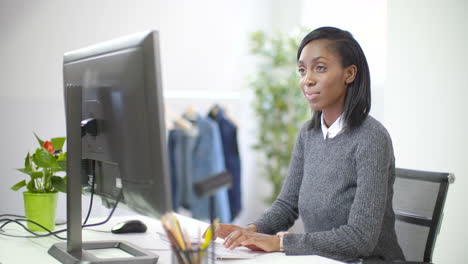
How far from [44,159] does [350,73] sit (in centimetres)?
94

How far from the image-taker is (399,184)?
1.62 metres

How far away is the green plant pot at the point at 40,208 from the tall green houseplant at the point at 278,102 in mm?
2482

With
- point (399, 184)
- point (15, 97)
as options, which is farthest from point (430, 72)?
point (15, 97)

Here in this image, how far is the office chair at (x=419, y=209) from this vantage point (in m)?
1.47

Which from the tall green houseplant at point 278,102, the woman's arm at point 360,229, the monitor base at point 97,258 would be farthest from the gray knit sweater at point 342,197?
the tall green houseplant at point 278,102

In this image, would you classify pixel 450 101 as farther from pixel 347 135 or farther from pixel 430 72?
pixel 347 135

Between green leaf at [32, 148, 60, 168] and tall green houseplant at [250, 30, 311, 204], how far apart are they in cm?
249

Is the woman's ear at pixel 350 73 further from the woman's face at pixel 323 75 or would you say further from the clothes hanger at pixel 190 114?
the clothes hanger at pixel 190 114

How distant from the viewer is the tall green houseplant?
3.80m

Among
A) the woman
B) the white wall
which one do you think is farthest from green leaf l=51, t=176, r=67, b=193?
the white wall

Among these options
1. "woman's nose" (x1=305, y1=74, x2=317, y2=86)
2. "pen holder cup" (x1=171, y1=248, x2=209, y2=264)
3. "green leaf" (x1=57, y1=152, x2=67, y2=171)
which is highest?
"woman's nose" (x1=305, y1=74, x2=317, y2=86)

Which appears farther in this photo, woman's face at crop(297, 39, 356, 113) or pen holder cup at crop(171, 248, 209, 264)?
woman's face at crop(297, 39, 356, 113)

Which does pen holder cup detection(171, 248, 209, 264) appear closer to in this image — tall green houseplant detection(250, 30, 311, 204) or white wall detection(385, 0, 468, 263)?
white wall detection(385, 0, 468, 263)

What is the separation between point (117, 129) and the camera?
111 centimetres
